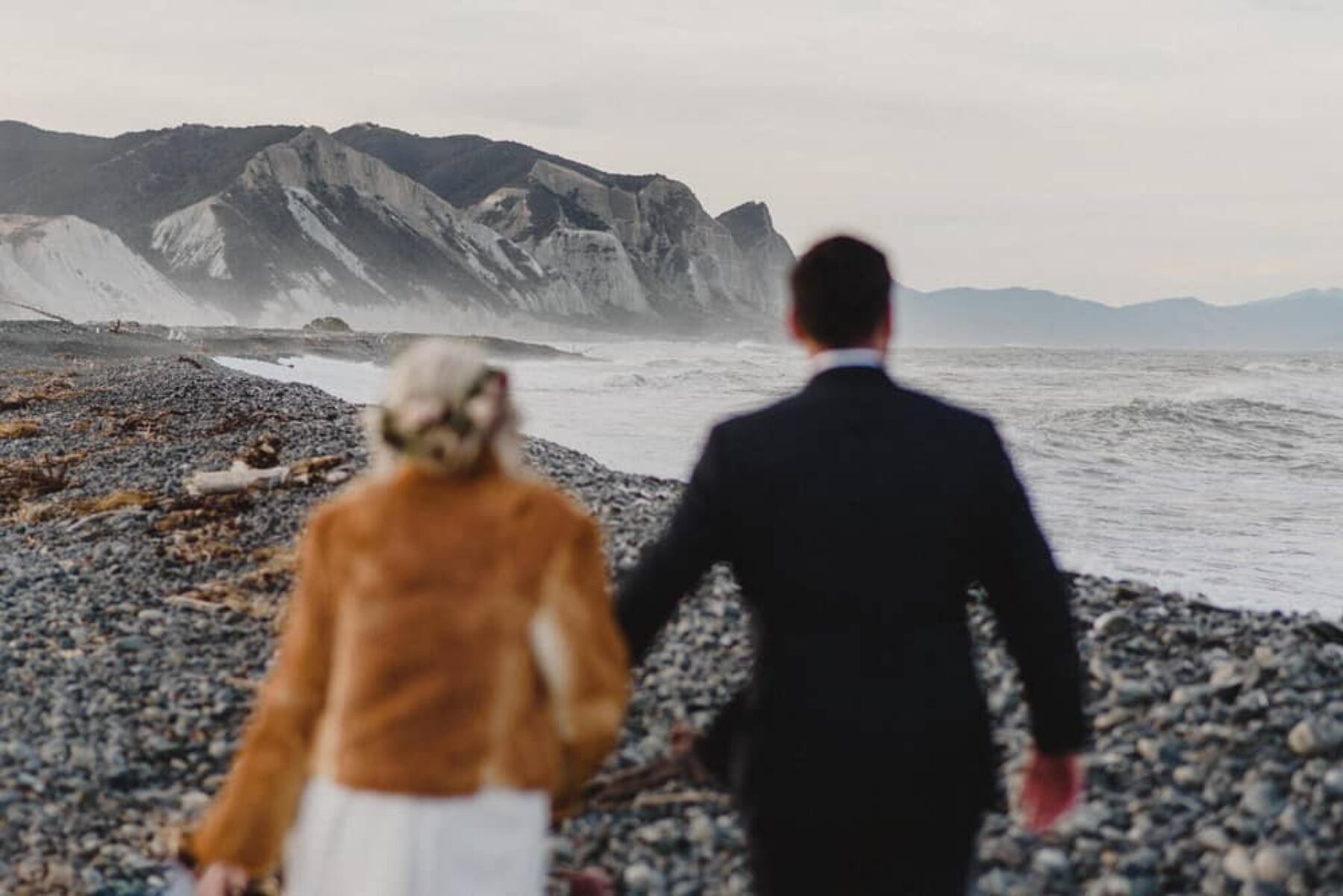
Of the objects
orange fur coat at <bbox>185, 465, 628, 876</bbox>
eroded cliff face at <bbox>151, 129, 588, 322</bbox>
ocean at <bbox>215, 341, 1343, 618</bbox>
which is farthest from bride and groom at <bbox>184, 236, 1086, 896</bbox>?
eroded cliff face at <bbox>151, 129, 588, 322</bbox>

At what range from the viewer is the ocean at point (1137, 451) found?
14.6 m

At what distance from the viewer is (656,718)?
22.6 ft

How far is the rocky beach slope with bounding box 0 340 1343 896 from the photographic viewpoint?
520 centimetres

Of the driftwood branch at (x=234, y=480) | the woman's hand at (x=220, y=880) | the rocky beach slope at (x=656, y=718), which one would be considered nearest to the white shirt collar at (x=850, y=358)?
the woman's hand at (x=220, y=880)

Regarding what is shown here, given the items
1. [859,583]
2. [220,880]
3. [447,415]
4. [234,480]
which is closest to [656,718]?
[220,880]

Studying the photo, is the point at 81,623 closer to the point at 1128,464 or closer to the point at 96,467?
the point at 96,467

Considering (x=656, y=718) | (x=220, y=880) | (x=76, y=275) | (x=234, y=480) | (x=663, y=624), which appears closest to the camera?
(x=220, y=880)

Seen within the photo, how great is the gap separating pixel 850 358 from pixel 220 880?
2.14 metres

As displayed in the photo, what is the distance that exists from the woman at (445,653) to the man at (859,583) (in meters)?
0.44

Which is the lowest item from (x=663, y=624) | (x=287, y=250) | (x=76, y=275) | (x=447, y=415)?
(x=663, y=624)

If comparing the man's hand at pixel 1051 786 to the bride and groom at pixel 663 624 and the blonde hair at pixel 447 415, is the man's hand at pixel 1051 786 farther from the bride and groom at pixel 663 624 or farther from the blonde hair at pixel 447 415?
the blonde hair at pixel 447 415

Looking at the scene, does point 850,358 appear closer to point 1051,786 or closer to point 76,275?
point 1051,786

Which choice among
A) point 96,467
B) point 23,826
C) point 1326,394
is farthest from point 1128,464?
point 1326,394

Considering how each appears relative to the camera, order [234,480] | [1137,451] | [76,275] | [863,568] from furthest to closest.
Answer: [76,275] → [1137,451] → [234,480] → [863,568]
